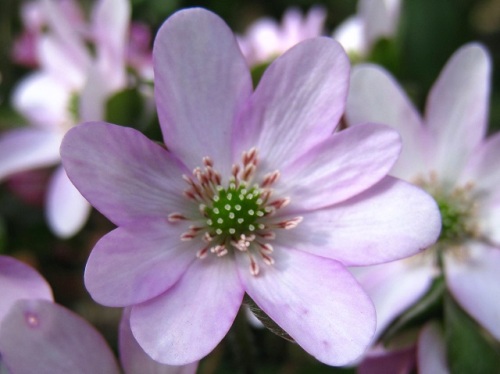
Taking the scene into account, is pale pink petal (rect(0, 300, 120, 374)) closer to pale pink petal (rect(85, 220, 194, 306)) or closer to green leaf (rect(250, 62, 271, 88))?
pale pink petal (rect(85, 220, 194, 306))

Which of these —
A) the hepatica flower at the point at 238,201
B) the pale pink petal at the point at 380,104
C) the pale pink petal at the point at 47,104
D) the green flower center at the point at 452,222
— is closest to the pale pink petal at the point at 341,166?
the hepatica flower at the point at 238,201

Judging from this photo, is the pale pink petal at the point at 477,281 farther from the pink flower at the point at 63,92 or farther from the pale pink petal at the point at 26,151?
the pale pink petal at the point at 26,151

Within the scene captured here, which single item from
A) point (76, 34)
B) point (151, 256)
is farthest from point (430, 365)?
point (76, 34)

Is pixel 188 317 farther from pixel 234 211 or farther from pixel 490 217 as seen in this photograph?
pixel 490 217

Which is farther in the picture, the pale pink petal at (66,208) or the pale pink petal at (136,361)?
the pale pink petal at (66,208)

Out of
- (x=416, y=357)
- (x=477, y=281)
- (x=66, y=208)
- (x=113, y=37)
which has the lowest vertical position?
(x=66, y=208)

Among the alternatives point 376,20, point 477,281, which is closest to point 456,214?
point 477,281

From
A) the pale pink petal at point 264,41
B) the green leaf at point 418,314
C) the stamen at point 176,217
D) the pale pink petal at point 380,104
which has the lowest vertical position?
the green leaf at point 418,314
